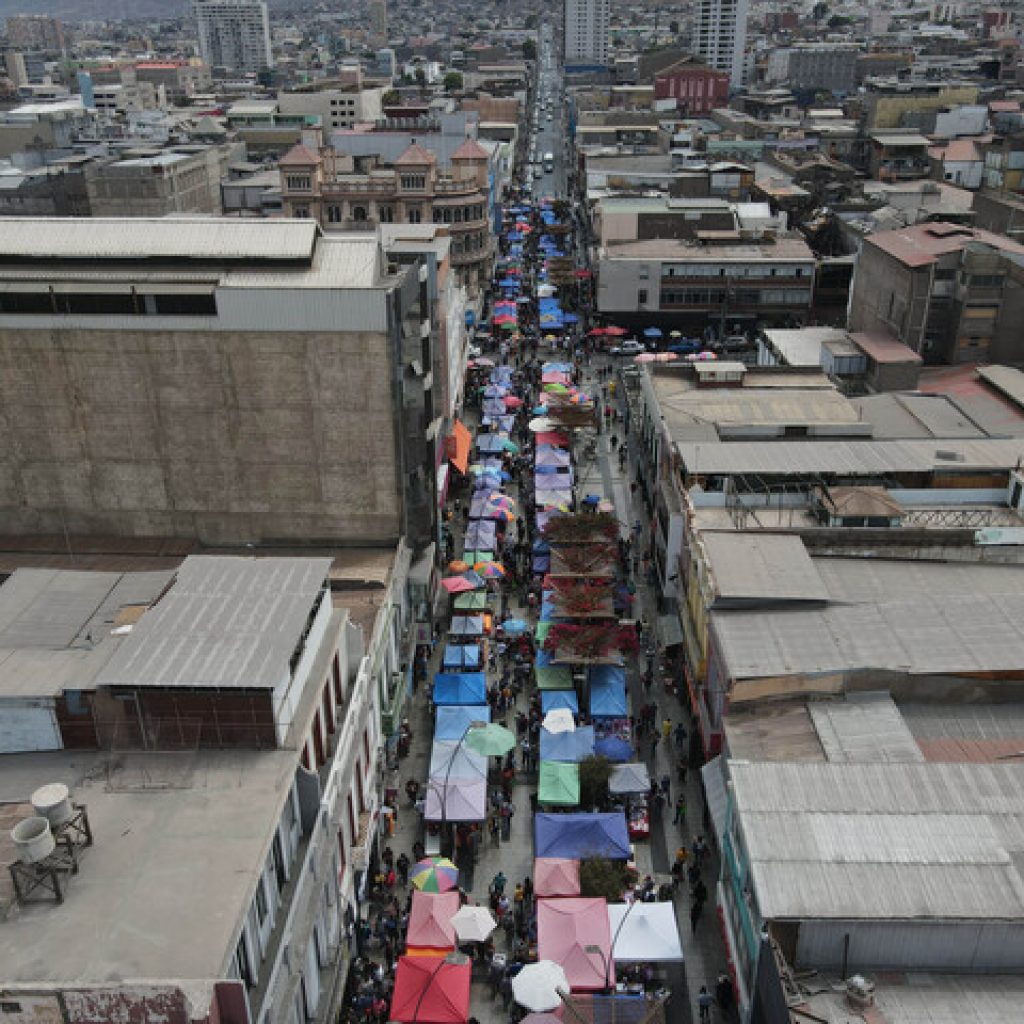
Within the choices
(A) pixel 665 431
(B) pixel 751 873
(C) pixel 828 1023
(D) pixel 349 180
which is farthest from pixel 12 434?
(D) pixel 349 180

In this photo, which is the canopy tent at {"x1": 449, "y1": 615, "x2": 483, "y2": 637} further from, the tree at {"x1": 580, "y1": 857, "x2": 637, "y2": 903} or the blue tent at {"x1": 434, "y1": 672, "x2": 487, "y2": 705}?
the tree at {"x1": 580, "y1": 857, "x2": 637, "y2": 903}

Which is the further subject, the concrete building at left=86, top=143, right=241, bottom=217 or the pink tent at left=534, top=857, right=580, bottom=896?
the concrete building at left=86, top=143, right=241, bottom=217

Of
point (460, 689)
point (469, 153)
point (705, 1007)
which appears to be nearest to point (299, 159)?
point (469, 153)

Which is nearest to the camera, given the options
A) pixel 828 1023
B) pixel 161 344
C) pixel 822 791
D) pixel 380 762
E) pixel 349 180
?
pixel 828 1023

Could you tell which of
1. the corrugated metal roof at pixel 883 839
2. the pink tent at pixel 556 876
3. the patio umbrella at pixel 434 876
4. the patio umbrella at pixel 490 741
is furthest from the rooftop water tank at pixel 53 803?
the patio umbrella at pixel 490 741

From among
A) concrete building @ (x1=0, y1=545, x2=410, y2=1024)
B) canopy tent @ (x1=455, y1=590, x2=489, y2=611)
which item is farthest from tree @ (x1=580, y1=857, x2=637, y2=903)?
canopy tent @ (x1=455, y1=590, x2=489, y2=611)

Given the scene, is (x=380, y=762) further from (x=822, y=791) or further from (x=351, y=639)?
(x=822, y=791)

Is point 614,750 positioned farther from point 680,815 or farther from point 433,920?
point 433,920
